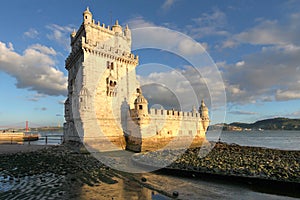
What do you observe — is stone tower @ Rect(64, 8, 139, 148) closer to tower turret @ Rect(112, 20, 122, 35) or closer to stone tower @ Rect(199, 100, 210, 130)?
tower turret @ Rect(112, 20, 122, 35)

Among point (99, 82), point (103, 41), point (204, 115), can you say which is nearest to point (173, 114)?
point (204, 115)

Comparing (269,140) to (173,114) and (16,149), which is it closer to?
(173,114)

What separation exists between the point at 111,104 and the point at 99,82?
2976 mm

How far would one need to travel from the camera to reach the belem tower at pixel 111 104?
927 inches

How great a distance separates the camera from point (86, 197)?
8.96 meters

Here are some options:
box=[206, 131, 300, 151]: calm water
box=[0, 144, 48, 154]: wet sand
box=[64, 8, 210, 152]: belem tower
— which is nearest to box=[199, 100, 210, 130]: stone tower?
box=[64, 8, 210, 152]: belem tower

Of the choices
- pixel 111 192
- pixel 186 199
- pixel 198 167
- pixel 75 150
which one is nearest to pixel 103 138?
pixel 75 150

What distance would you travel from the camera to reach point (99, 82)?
25.1 meters

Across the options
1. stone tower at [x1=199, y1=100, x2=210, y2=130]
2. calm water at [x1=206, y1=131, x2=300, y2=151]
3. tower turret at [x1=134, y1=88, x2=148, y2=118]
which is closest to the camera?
tower turret at [x1=134, y1=88, x2=148, y2=118]

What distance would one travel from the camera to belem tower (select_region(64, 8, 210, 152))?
23.5 metres

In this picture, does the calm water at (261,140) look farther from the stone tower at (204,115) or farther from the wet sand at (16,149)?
the stone tower at (204,115)

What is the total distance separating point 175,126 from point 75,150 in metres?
12.4

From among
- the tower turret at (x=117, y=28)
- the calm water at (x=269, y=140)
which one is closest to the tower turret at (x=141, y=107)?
the tower turret at (x=117, y=28)


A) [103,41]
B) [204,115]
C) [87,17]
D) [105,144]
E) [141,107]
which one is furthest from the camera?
[204,115]
